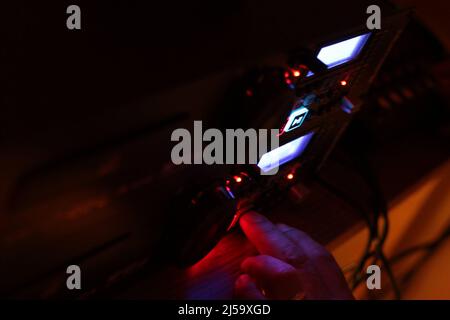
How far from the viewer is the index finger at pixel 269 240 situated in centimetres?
64

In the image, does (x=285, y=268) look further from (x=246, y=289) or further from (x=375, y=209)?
(x=375, y=209)

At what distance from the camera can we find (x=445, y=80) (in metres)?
0.91

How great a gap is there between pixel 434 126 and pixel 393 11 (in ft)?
1.57

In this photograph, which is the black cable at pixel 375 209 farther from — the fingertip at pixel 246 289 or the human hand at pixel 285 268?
the fingertip at pixel 246 289

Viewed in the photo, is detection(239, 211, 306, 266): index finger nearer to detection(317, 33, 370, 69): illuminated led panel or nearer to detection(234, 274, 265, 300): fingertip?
detection(234, 274, 265, 300): fingertip

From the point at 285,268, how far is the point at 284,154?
0.48ft

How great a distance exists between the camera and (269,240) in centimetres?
65

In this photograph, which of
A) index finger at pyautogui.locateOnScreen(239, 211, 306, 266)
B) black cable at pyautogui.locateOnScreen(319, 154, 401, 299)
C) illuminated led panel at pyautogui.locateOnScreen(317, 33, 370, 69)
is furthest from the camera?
black cable at pyautogui.locateOnScreen(319, 154, 401, 299)

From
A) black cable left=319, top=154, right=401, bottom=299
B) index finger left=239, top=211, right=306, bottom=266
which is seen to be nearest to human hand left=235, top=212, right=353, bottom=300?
index finger left=239, top=211, right=306, bottom=266

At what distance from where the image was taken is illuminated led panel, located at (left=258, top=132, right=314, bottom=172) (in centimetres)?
58

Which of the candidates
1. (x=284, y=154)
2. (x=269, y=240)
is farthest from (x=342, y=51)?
A: (x=269, y=240)

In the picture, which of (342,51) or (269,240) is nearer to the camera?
(342,51)

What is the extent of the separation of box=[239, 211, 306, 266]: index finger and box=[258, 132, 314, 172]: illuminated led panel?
0.30ft
